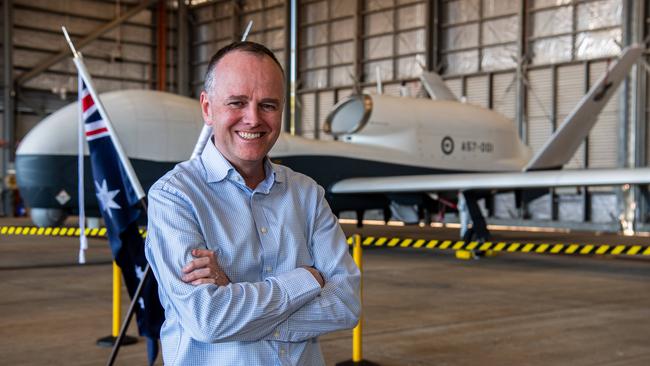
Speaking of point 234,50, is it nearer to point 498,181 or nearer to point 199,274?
point 199,274

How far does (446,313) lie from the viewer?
730 centimetres

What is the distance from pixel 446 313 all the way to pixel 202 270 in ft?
19.2

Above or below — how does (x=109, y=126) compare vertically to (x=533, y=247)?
above

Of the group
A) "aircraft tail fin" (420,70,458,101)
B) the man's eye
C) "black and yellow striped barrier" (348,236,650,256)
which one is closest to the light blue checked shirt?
the man's eye

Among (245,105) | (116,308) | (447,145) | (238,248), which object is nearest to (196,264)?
(238,248)

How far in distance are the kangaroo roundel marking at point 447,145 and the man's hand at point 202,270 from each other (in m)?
14.0

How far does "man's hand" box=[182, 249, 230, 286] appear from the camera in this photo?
1.76m

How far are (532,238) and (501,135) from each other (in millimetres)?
3492

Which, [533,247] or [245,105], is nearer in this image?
[245,105]

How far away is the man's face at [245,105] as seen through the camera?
1852mm

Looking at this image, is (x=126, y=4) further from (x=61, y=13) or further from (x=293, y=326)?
(x=293, y=326)

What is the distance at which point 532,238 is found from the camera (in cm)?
1847

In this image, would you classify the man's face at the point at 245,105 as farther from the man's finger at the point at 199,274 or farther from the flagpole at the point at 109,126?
the flagpole at the point at 109,126

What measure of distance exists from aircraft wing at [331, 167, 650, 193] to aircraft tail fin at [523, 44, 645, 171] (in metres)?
1.87
